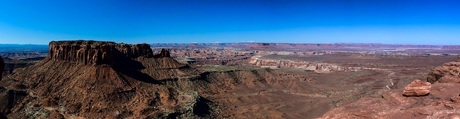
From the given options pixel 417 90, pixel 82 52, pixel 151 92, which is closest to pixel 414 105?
pixel 417 90

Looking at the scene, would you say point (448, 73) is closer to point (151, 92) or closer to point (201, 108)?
point (201, 108)

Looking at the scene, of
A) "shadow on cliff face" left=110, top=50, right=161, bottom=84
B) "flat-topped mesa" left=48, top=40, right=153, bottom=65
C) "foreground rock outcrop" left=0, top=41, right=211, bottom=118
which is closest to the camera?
"foreground rock outcrop" left=0, top=41, right=211, bottom=118

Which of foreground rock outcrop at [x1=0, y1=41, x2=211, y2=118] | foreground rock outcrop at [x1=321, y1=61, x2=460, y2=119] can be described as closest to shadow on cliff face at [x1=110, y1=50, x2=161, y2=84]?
foreground rock outcrop at [x1=0, y1=41, x2=211, y2=118]

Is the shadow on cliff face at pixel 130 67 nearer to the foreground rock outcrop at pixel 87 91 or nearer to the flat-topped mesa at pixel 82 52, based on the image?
the foreground rock outcrop at pixel 87 91

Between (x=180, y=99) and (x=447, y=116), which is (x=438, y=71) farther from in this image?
(x=180, y=99)

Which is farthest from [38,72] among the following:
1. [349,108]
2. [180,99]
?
[349,108]

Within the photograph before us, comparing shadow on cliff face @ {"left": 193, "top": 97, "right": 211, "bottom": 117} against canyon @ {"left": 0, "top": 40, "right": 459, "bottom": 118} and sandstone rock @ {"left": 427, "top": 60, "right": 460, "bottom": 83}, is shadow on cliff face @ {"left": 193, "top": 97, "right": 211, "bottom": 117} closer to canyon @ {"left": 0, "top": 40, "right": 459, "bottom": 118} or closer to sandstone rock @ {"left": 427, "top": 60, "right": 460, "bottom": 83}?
canyon @ {"left": 0, "top": 40, "right": 459, "bottom": 118}
